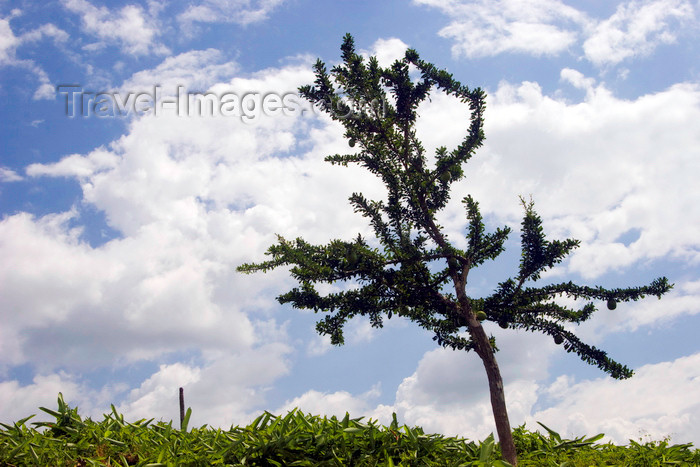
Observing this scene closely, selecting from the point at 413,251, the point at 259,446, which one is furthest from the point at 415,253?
the point at 259,446

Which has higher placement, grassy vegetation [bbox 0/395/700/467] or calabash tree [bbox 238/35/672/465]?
calabash tree [bbox 238/35/672/465]

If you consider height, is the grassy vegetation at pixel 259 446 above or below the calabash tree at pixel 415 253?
below

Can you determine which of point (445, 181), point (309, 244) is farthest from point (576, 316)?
point (309, 244)

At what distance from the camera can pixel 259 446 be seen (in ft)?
23.9

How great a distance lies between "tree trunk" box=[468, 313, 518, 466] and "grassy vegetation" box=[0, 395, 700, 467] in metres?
0.43

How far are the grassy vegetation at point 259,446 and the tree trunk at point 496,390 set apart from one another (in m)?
0.43

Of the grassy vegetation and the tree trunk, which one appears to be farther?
the tree trunk

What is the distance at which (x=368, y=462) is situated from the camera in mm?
7570

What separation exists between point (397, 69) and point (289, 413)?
8.26 meters

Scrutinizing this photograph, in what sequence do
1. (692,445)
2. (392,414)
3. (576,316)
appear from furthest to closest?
(576,316) < (692,445) < (392,414)

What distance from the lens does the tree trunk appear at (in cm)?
999

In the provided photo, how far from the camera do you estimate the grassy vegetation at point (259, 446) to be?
23.2 feet

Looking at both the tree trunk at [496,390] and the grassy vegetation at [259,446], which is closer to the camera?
the grassy vegetation at [259,446]

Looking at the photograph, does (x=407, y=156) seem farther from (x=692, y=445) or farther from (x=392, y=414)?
(x=692, y=445)
